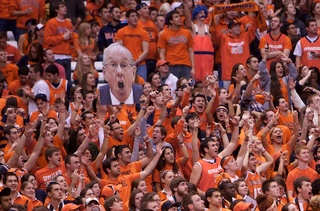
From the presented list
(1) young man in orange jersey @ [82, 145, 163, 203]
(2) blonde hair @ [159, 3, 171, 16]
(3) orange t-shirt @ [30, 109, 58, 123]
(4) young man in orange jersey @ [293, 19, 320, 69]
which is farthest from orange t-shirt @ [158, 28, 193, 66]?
(1) young man in orange jersey @ [82, 145, 163, 203]

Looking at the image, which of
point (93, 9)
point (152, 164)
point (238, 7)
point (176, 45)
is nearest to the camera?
point (152, 164)

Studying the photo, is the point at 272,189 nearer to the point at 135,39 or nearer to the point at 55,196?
the point at 55,196

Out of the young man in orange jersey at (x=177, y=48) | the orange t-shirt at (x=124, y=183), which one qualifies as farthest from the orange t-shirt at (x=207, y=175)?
the young man in orange jersey at (x=177, y=48)

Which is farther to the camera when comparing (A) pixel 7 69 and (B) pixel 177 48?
(B) pixel 177 48

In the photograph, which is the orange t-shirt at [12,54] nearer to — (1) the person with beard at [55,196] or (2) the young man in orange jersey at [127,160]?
(2) the young man in orange jersey at [127,160]

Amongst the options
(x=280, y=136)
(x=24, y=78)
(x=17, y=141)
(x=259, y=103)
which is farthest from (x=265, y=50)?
(x=17, y=141)

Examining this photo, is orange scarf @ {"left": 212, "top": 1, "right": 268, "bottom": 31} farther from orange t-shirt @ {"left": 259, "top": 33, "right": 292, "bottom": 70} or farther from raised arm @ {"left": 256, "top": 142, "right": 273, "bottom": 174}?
raised arm @ {"left": 256, "top": 142, "right": 273, "bottom": 174}

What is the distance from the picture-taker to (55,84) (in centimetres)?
1902

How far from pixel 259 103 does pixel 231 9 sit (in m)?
2.11

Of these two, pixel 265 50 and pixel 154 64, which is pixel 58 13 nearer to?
pixel 154 64

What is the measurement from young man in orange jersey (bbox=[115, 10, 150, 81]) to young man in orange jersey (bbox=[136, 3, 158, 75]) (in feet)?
0.68

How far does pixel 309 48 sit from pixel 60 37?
3.87 m

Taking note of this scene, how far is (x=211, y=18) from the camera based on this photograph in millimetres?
20703

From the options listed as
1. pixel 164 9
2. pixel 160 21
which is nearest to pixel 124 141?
pixel 160 21
